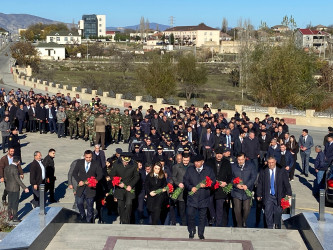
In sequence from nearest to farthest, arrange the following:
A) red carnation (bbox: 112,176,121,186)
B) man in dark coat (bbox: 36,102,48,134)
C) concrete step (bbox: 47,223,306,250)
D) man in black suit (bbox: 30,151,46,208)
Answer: concrete step (bbox: 47,223,306,250)
red carnation (bbox: 112,176,121,186)
man in black suit (bbox: 30,151,46,208)
man in dark coat (bbox: 36,102,48,134)

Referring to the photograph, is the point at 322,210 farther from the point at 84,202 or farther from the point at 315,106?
the point at 315,106

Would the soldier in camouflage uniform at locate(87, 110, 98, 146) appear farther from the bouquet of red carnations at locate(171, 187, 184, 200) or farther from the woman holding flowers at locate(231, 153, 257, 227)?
the bouquet of red carnations at locate(171, 187, 184, 200)

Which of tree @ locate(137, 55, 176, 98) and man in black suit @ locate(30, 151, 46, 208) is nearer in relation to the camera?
man in black suit @ locate(30, 151, 46, 208)

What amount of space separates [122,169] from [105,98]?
34421 millimetres

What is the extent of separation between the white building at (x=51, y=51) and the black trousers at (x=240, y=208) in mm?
130960

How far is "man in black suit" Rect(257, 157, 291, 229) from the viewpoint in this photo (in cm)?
1113

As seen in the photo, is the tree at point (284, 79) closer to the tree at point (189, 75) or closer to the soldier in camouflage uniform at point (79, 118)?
the soldier in camouflage uniform at point (79, 118)

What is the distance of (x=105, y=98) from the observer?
45406 millimetres

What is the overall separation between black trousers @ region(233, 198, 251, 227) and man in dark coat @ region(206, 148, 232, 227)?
0.35 meters

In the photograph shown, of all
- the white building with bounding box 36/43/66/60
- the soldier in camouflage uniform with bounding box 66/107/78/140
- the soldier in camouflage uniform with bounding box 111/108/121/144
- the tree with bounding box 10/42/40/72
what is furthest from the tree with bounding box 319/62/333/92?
the white building with bounding box 36/43/66/60

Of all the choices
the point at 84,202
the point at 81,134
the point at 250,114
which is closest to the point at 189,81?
the point at 250,114

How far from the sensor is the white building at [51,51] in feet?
454

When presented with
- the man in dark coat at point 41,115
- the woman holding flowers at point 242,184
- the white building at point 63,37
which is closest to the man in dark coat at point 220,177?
the woman holding flowers at point 242,184

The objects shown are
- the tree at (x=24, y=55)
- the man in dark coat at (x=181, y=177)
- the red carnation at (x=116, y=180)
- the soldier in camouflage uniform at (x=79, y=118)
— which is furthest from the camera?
the tree at (x=24, y=55)
